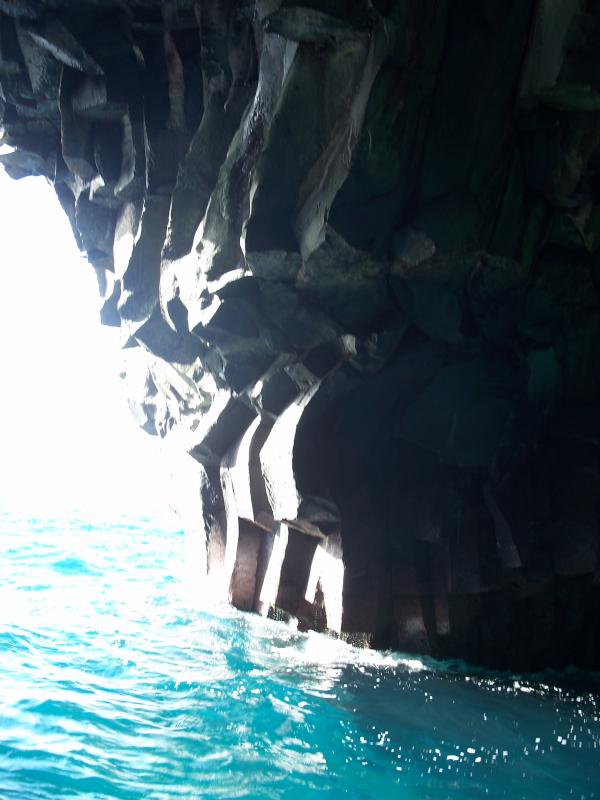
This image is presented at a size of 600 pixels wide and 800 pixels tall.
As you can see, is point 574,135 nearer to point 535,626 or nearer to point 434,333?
point 434,333

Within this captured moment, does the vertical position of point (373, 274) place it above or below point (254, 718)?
above

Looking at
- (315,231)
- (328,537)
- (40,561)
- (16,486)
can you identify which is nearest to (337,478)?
(328,537)

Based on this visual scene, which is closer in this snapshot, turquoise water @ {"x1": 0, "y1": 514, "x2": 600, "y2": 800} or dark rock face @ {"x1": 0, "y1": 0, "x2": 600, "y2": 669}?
turquoise water @ {"x1": 0, "y1": 514, "x2": 600, "y2": 800}

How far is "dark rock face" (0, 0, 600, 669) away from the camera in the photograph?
28.6 feet

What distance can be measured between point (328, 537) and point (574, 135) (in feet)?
27.5

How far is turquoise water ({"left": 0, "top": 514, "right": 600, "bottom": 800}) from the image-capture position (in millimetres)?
7020

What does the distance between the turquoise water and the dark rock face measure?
4.19 ft

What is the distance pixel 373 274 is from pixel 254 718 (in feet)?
23.3

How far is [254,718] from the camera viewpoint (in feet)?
28.3

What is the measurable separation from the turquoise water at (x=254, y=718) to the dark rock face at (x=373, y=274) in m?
1.28

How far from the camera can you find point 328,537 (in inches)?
487

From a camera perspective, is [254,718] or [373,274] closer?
[254,718]

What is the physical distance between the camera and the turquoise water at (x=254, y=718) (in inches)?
276

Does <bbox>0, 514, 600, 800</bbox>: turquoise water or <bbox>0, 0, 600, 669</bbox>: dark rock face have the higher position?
<bbox>0, 0, 600, 669</bbox>: dark rock face
